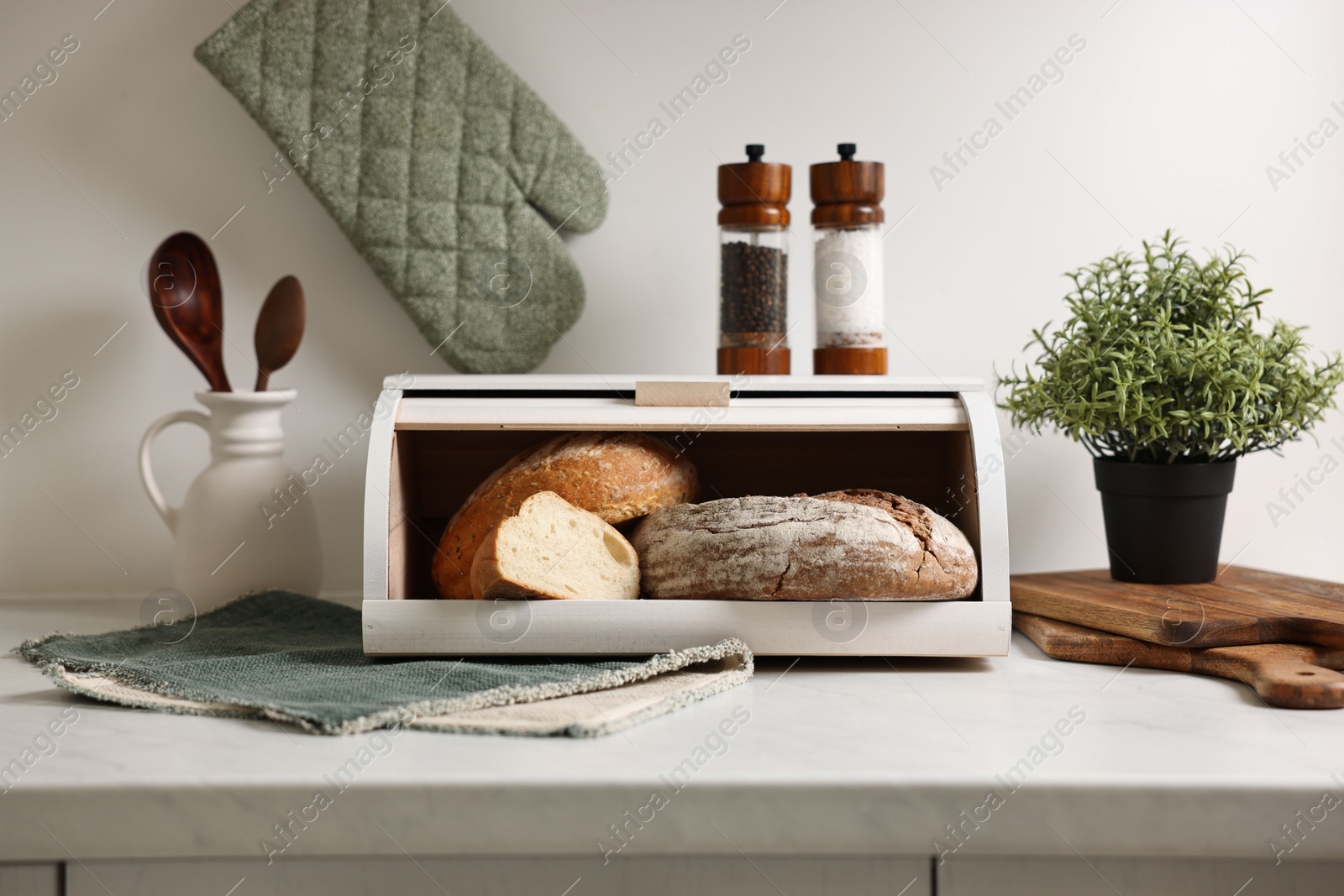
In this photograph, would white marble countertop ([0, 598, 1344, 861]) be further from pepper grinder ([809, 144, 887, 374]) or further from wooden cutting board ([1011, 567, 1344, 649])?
pepper grinder ([809, 144, 887, 374])

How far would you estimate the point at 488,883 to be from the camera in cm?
65

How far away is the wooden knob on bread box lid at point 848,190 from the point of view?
106cm

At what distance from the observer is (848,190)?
42.0 inches

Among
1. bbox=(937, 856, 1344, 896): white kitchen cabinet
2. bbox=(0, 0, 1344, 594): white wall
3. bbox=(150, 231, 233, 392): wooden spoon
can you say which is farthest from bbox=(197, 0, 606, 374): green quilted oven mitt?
bbox=(937, 856, 1344, 896): white kitchen cabinet

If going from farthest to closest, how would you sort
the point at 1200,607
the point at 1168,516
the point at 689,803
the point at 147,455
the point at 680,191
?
the point at 680,191 < the point at 147,455 < the point at 1168,516 < the point at 1200,607 < the point at 689,803

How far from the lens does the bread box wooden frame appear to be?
863 millimetres

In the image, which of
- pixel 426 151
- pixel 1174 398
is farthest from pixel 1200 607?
pixel 426 151

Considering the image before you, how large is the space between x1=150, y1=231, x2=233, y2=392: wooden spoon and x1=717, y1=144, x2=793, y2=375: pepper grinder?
61 cm

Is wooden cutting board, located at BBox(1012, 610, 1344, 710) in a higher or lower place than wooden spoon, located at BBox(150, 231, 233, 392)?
lower

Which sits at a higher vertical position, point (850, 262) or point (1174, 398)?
point (850, 262)

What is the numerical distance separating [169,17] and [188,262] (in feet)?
1.12

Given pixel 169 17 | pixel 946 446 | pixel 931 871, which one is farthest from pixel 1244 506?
pixel 169 17

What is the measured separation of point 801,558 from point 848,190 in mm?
444

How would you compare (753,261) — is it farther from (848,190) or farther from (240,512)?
(240,512)
